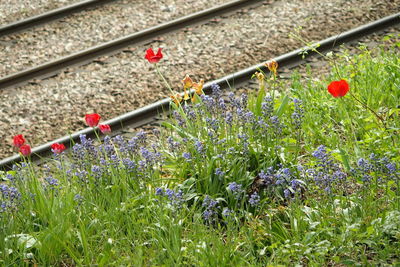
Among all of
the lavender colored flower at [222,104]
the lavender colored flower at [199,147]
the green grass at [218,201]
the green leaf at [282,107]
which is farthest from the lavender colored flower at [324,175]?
the green leaf at [282,107]

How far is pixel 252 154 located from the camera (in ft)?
18.4

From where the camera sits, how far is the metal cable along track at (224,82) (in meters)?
6.82

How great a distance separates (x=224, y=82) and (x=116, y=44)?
166 centimetres

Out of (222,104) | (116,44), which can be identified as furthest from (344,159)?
(116,44)

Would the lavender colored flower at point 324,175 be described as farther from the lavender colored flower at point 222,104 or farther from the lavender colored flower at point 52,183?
the lavender colored flower at point 52,183

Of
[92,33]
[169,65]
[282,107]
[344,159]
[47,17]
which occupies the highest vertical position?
[47,17]

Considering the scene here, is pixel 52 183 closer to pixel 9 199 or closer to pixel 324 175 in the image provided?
pixel 9 199

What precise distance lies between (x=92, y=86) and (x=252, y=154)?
9.56 ft

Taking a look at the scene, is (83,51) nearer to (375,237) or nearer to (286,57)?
(286,57)

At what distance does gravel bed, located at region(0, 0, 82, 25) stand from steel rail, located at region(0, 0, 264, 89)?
146cm

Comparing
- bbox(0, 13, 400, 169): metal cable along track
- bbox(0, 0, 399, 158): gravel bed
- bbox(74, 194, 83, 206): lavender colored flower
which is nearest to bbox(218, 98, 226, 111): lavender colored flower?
bbox(0, 13, 400, 169): metal cable along track

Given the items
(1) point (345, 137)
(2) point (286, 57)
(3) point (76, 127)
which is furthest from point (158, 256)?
(2) point (286, 57)

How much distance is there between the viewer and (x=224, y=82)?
771 centimetres

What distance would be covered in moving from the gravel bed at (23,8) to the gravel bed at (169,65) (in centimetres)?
168
